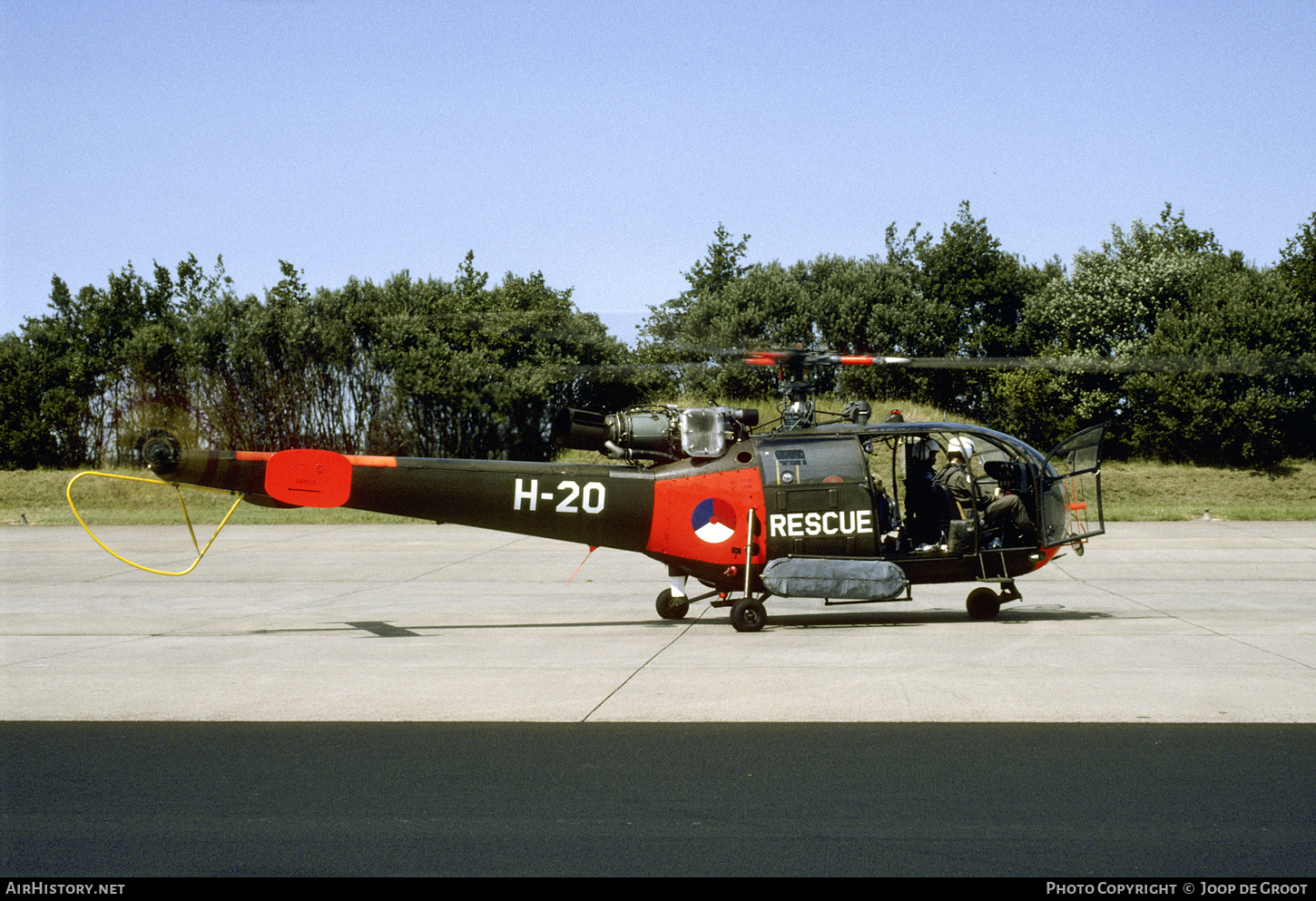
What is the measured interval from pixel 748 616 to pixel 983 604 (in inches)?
115

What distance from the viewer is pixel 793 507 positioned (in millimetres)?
11766

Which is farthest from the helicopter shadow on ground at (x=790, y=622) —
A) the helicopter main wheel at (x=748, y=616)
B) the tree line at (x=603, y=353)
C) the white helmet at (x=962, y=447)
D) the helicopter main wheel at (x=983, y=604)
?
the tree line at (x=603, y=353)

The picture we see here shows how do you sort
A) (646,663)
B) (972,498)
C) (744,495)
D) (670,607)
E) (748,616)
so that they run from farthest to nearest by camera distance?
(670,607) < (972,498) < (744,495) < (748,616) < (646,663)

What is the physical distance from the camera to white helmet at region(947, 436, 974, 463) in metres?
12.2

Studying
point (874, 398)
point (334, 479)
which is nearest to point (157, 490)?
point (874, 398)

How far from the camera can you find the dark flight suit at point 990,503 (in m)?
12.0

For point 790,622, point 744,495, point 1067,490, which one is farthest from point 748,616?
point 1067,490

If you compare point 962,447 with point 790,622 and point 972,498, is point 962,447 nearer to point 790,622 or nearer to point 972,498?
point 972,498

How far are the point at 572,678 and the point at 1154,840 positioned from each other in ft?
16.5

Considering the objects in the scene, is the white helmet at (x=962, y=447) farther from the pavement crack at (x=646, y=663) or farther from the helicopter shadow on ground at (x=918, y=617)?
the pavement crack at (x=646, y=663)

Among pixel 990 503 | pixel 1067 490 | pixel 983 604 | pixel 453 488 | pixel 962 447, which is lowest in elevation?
pixel 983 604

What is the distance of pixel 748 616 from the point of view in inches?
448

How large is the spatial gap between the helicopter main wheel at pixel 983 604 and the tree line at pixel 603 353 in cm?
1506

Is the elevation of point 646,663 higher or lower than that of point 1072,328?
lower
